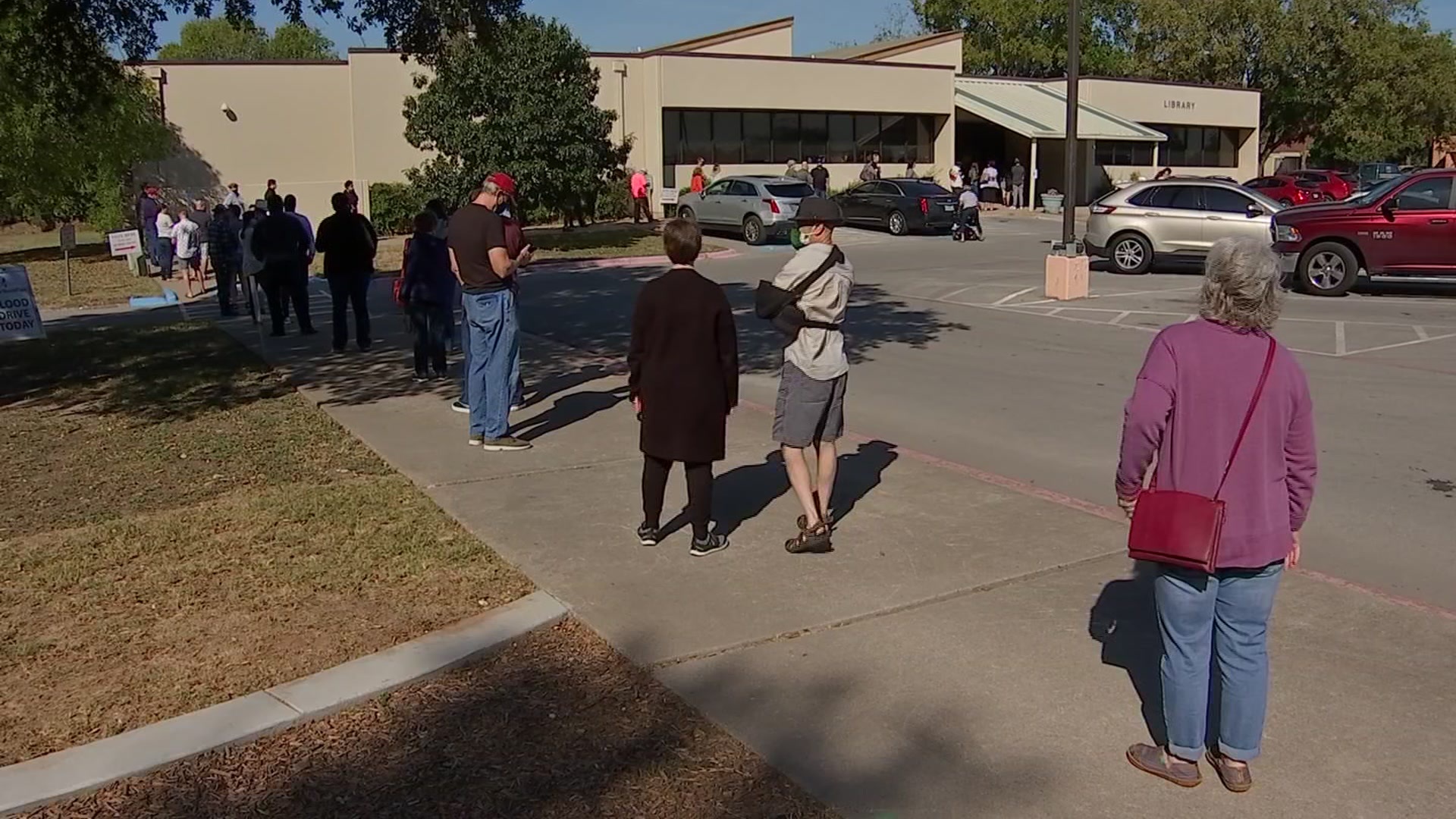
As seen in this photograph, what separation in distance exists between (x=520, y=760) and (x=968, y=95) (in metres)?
39.6

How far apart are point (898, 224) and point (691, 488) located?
24580 mm

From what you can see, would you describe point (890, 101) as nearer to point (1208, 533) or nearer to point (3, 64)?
point (3, 64)

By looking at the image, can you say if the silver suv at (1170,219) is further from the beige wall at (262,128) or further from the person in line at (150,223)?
the beige wall at (262,128)

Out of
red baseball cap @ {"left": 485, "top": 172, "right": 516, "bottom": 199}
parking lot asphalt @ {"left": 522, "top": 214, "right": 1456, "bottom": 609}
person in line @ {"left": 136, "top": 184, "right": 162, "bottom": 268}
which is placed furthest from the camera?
person in line @ {"left": 136, "top": 184, "right": 162, "bottom": 268}

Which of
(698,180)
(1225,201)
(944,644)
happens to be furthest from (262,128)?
(944,644)

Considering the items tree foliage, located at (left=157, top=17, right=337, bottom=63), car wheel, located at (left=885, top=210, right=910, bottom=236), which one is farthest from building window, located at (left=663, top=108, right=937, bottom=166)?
tree foliage, located at (left=157, top=17, right=337, bottom=63)

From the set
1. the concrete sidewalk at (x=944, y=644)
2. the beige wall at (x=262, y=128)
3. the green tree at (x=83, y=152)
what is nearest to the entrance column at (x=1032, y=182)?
the beige wall at (x=262, y=128)

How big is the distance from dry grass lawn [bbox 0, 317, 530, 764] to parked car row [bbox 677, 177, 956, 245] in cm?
1851

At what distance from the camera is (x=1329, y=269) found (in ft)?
54.7

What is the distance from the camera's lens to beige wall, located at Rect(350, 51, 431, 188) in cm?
3130

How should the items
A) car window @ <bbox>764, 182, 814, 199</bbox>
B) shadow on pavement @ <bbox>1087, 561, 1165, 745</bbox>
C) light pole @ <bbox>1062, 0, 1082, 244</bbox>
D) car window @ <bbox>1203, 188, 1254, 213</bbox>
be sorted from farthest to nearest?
car window @ <bbox>764, 182, 814, 199</bbox> → car window @ <bbox>1203, 188, 1254, 213</bbox> → light pole @ <bbox>1062, 0, 1082, 244</bbox> → shadow on pavement @ <bbox>1087, 561, 1165, 745</bbox>

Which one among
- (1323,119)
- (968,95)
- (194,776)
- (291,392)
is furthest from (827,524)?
(1323,119)

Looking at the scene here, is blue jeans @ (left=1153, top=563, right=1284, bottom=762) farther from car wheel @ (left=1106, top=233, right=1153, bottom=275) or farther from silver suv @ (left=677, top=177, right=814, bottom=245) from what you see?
silver suv @ (left=677, top=177, right=814, bottom=245)

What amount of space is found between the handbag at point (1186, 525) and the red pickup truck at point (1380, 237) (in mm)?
14721
